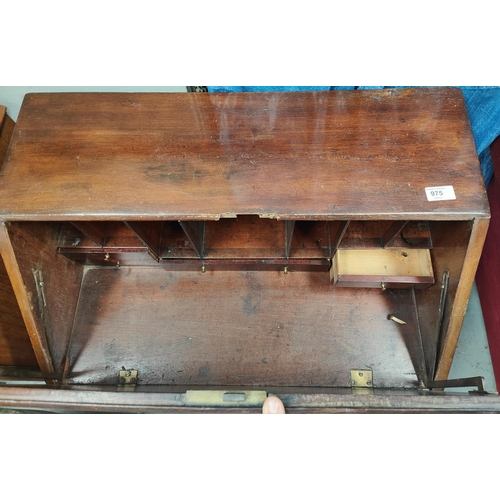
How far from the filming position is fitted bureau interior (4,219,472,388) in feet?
4.30

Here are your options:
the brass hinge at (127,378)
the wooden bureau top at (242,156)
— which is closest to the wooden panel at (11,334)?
the brass hinge at (127,378)

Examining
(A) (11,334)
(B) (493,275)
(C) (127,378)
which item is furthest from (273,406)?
(B) (493,275)

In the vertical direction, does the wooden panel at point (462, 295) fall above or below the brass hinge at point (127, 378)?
above

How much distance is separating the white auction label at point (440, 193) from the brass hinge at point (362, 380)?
704 mm

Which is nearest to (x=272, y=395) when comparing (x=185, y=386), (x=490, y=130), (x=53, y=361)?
(x=185, y=386)

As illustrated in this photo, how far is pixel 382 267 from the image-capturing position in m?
1.34

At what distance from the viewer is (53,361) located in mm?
1374

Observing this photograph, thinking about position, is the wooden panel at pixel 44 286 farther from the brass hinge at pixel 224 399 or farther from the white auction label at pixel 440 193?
the white auction label at pixel 440 193

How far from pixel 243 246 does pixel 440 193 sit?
0.65 m

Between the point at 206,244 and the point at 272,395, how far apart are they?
0.66 meters

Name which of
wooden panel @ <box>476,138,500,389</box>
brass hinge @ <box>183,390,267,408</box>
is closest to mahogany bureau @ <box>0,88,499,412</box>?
brass hinge @ <box>183,390,267,408</box>

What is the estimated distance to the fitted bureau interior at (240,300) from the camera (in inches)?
51.6

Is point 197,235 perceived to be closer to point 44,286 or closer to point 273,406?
point 44,286

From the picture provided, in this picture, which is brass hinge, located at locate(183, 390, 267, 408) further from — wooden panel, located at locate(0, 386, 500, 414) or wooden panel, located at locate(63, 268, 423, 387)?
wooden panel, located at locate(63, 268, 423, 387)
